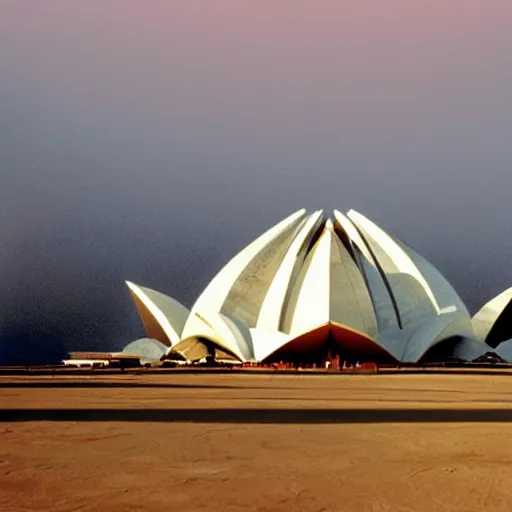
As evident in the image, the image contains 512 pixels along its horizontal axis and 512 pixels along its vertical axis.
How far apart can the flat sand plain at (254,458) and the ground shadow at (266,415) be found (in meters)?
0.02

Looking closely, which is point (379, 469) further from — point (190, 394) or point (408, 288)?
point (408, 288)

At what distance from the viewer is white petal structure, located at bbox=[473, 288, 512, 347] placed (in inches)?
1401

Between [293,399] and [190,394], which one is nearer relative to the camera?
[293,399]

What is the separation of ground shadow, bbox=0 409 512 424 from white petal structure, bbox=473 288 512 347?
27257 millimetres

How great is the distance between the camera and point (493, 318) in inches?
1407

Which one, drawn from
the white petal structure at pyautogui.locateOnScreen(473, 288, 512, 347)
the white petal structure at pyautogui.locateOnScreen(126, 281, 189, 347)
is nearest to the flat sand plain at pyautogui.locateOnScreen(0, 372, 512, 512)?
the white petal structure at pyautogui.locateOnScreen(126, 281, 189, 347)

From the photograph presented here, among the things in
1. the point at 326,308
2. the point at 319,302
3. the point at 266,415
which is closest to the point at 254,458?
the point at 266,415

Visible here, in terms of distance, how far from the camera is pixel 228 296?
3594 centimetres

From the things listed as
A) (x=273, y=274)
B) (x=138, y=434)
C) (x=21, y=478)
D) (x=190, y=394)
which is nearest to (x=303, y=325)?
(x=273, y=274)

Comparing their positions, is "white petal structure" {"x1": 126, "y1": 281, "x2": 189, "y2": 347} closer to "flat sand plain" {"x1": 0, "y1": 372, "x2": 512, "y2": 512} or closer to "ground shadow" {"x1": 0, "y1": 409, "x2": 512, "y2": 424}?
"flat sand plain" {"x1": 0, "y1": 372, "x2": 512, "y2": 512}

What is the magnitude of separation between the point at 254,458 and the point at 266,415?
3.29 m

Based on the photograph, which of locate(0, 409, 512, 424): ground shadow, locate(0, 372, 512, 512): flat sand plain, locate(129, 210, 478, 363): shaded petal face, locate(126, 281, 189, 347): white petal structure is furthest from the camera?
locate(126, 281, 189, 347): white petal structure

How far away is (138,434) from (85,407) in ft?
10.3

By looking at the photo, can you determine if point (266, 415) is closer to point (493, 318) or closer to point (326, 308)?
point (326, 308)
